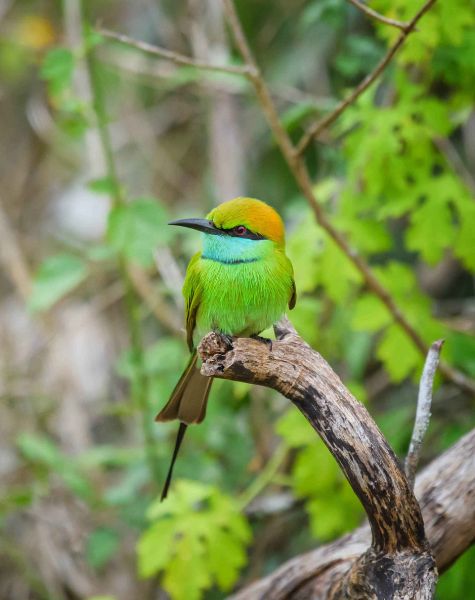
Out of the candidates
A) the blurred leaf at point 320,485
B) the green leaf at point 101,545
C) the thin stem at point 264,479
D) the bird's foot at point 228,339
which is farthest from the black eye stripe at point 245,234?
the green leaf at point 101,545

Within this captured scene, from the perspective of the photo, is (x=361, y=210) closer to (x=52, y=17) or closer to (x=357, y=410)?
(x=357, y=410)

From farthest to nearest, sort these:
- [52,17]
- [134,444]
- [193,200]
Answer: [52,17]
[193,200]
[134,444]

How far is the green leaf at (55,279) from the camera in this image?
2.50 m

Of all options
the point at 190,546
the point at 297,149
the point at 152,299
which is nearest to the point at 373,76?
the point at 297,149

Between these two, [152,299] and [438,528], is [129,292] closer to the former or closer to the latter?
[152,299]

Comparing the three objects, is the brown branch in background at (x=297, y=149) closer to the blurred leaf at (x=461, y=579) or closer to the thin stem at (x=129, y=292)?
the thin stem at (x=129, y=292)

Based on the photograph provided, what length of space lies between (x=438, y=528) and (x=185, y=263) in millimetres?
2332

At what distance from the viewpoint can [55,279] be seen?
257 centimetres

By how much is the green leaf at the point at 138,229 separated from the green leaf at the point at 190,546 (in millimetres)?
758

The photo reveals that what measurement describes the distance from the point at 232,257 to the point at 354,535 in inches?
30.9

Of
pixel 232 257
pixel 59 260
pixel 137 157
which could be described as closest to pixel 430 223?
pixel 232 257

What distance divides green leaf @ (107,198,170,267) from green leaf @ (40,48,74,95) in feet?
A: 1.35

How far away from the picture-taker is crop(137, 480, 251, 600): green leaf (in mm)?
2453

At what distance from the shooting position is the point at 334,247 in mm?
2518
